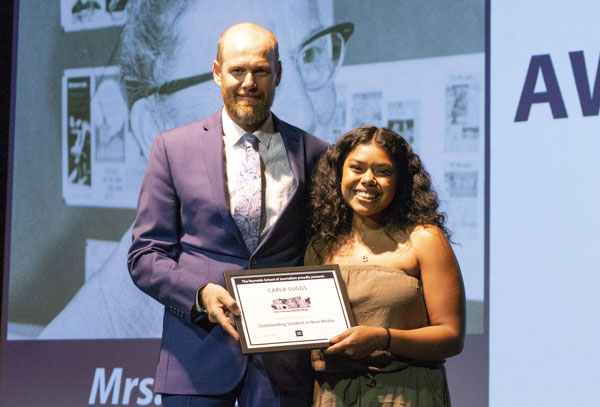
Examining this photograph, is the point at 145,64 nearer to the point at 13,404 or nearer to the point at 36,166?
the point at 36,166

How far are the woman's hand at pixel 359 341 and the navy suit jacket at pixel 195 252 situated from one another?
0.76 ft

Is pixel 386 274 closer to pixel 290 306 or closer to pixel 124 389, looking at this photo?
pixel 290 306

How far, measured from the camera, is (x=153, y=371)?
12.5 feet

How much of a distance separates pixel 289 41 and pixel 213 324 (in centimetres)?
197

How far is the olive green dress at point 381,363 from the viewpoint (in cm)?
189

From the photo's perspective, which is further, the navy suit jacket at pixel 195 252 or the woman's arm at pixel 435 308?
the navy suit jacket at pixel 195 252

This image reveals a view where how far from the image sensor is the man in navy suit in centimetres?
197
